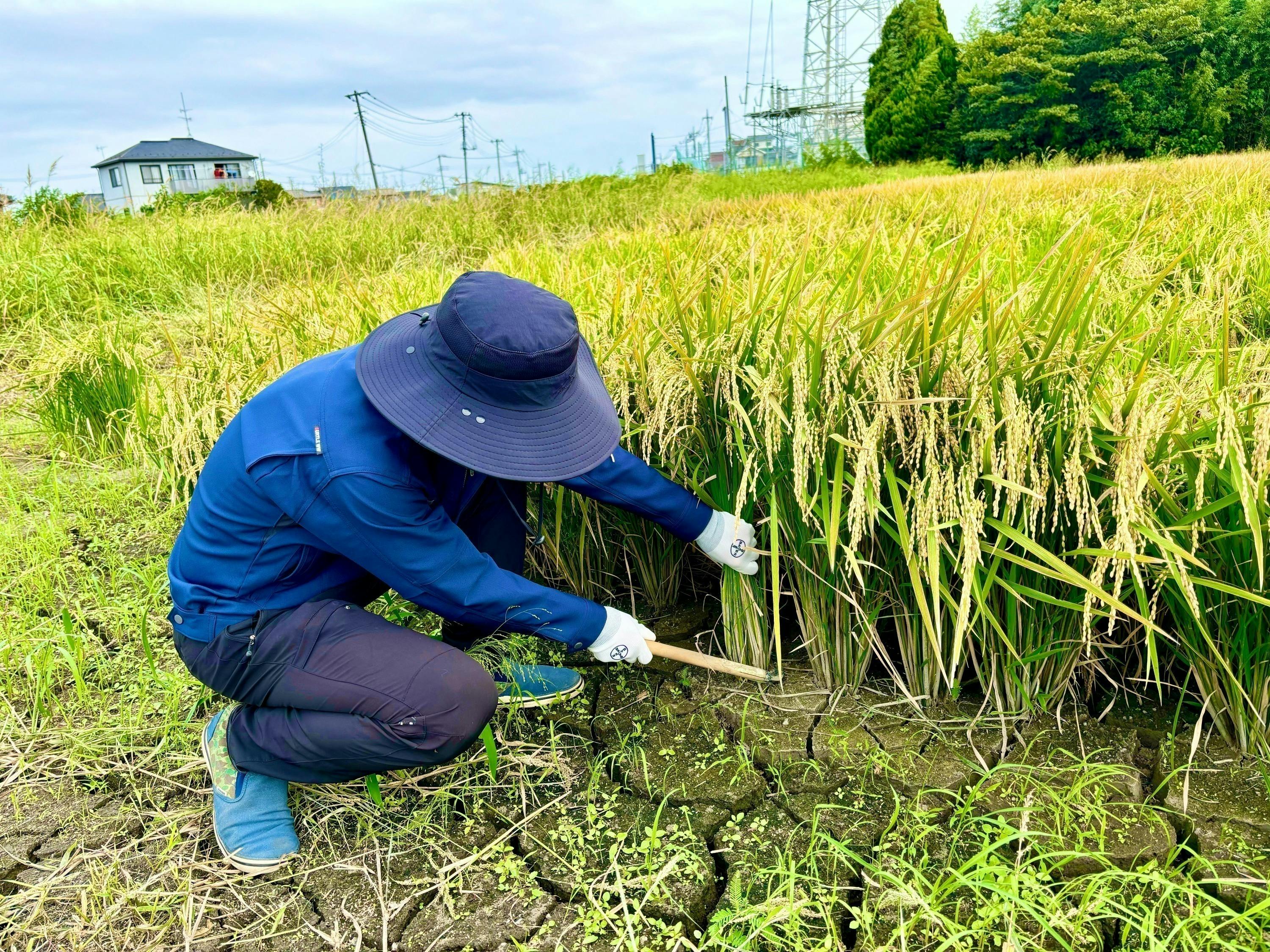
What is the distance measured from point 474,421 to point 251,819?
0.92m

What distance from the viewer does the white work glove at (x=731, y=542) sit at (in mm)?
1777

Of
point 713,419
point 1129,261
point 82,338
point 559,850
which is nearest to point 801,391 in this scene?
point 713,419

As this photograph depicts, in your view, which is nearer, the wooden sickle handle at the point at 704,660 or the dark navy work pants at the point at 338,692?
the dark navy work pants at the point at 338,692

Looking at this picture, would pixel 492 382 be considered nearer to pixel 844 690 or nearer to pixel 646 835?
pixel 646 835

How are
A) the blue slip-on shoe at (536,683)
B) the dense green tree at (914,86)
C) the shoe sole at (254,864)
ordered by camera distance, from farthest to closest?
the dense green tree at (914,86)
the blue slip-on shoe at (536,683)
the shoe sole at (254,864)

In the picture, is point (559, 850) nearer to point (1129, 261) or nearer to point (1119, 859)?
point (1119, 859)

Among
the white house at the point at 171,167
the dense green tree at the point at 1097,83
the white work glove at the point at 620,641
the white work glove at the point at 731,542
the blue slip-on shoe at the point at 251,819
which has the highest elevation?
the white house at the point at 171,167

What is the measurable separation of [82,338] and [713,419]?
348 cm

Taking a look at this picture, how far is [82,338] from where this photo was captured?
3.78 metres

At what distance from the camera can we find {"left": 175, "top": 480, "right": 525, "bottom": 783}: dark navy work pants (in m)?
1.51

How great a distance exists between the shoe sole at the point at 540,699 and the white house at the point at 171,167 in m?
53.8

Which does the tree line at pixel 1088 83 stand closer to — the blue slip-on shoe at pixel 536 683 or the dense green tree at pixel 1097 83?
the dense green tree at pixel 1097 83

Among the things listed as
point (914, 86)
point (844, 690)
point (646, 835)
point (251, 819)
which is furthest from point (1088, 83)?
point (251, 819)

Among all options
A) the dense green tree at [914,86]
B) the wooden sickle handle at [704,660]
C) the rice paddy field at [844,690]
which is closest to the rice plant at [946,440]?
the rice paddy field at [844,690]
